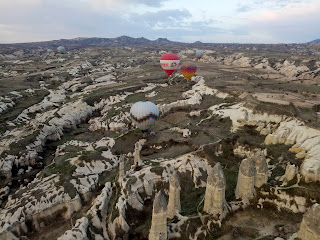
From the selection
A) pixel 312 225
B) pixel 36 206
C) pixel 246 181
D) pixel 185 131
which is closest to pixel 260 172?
pixel 246 181

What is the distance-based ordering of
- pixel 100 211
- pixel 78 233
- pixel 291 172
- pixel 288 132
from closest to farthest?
1. pixel 78 233
2. pixel 291 172
3. pixel 100 211
4. pixel 288 132

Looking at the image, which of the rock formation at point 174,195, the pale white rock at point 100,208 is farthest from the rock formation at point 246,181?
the pale white rock at point 100,208

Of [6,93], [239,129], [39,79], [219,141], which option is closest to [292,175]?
[219,141]

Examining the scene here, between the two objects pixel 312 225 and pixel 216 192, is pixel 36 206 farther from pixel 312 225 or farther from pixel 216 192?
pixel 312 225

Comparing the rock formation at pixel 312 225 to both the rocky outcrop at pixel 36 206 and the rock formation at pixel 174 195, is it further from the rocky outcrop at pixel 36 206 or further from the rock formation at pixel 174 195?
the rocky outcrop at pixel 36 206

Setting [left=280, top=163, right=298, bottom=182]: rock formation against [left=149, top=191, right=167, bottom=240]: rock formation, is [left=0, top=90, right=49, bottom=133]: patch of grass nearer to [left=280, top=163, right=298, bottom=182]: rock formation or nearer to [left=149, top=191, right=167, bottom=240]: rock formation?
[left=149, top=191, right=167, bottom=240]: rock formation

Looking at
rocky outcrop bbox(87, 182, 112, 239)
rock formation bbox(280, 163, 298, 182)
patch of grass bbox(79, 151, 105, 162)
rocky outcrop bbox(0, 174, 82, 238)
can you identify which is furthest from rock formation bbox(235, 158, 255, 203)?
patch of grass bbox(79, 151, 105, 162)
